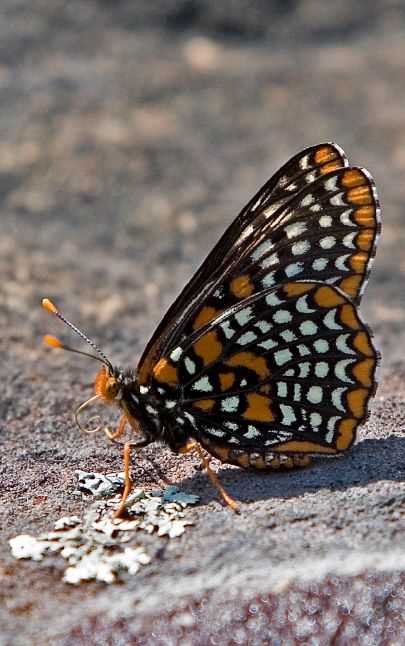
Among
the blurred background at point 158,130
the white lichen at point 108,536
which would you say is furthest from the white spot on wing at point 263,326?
the blurred background at point 158,130

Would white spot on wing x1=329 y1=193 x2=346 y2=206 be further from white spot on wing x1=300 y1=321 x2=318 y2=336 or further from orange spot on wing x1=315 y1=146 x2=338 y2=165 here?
white spot on wing x1=300 y1=321 x2=318 y2=336

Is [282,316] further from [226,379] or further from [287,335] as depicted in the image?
[226,379]

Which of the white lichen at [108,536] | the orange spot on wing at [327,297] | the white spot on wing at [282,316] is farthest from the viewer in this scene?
the white spot on wing at [282,316]

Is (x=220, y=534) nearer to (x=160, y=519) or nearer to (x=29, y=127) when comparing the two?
(x=160, y=519)

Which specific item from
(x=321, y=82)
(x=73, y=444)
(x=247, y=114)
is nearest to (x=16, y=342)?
→ (x=73, y=444)

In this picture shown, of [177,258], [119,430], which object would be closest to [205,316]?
[119,430]

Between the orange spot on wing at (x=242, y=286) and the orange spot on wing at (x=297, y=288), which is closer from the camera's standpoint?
the orange spot on wing at (x=297, y=288)

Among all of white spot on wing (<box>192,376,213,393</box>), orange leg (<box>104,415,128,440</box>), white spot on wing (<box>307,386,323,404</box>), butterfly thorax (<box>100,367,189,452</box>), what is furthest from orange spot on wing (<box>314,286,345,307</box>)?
orange leg (<box>104,415,128,440</box>)

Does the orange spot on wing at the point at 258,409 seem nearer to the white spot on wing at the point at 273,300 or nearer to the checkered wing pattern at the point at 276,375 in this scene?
the checkered wing pattern at the point at 276,375

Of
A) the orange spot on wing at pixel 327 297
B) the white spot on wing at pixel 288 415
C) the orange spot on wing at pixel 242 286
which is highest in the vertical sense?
the orange spot on wing at pixel 242 286
